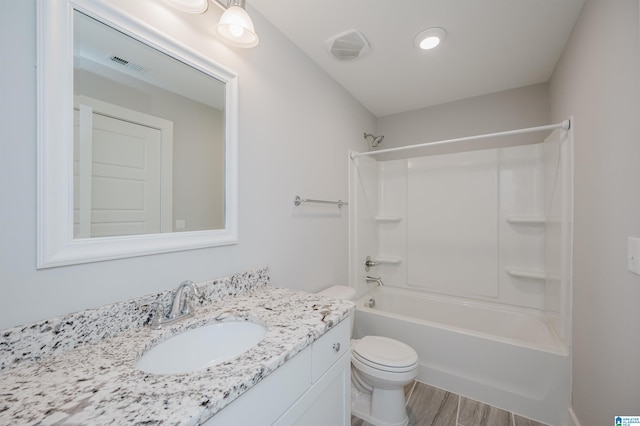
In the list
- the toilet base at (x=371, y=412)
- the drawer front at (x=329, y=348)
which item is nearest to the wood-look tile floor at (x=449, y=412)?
the toilet base at (x=371, y=412)

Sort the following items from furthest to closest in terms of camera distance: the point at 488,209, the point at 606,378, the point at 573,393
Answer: the point at 488,209 → the point at 573,393 → the point at 606,378

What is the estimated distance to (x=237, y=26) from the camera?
3.58ft

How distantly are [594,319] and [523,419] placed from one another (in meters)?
0.85

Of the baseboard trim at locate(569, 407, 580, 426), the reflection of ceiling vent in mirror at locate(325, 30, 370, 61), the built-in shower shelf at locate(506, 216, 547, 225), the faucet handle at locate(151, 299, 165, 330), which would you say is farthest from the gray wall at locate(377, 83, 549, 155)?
the faucet handle at locate(151, 299, 165, 330)

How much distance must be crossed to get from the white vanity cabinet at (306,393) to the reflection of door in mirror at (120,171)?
71 cm

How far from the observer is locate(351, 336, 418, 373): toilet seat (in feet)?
4.84

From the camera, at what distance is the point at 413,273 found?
8.80ft

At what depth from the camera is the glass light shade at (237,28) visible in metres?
1.06

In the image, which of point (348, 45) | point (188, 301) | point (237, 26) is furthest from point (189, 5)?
point (188, 301)

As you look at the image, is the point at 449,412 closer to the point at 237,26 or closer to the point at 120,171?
the point at 120,171

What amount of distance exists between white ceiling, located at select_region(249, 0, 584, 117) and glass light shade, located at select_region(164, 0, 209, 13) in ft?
1.61

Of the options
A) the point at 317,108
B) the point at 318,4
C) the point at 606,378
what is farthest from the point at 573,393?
the point at 318,4

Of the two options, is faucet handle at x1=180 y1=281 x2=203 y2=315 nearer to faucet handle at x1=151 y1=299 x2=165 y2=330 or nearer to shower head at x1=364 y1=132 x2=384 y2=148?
faucet handle at x1=151 y1=299 x2=165 y2=330

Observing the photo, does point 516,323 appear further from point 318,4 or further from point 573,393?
point 318,4
